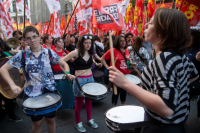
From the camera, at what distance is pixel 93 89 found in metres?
2.88

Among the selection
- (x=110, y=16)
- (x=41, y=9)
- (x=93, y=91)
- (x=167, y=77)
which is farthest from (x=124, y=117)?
(x=41, y=9)

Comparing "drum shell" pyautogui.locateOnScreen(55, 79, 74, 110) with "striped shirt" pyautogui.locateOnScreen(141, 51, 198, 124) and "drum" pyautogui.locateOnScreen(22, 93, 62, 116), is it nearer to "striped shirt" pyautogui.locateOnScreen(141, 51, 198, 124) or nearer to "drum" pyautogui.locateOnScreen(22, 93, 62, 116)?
"drum" pyautogui.locateOnScreen(22, 93, 62, 116)

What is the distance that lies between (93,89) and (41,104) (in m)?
1.11

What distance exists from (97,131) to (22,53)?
2114 millimetres

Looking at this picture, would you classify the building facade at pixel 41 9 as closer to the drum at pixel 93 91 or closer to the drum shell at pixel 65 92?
the drum shell at pixel 65 92

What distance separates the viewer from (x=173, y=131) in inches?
41.9

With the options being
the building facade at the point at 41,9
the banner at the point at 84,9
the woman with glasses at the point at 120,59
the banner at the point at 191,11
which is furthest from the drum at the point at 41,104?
the building facade at the point at 41,9

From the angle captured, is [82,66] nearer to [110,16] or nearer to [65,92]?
[65,92]

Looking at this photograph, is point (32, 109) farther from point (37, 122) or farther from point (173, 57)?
point (173, 57)

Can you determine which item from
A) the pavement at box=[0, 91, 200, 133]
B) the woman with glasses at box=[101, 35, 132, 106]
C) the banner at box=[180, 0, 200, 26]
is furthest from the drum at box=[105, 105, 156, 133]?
the banner at box=[180, 0, 200, 26]

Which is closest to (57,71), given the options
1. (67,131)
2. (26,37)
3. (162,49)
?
(67,131)

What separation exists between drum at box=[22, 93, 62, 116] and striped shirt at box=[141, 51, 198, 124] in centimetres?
131

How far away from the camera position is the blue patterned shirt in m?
2.16

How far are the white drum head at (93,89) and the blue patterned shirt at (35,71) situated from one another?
700mm
